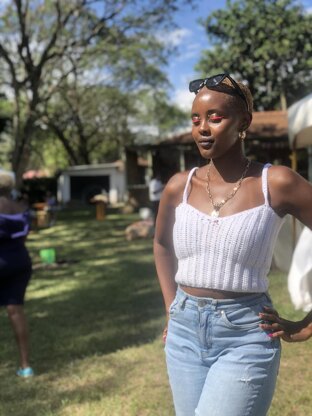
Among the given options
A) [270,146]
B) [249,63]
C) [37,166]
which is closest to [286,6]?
[249,63]

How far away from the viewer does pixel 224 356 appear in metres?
1.78

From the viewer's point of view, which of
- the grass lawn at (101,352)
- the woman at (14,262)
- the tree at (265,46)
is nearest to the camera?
the grass lawn at (101,352)

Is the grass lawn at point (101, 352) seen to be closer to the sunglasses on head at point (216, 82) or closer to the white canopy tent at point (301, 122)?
the white canopy tent at point (301, 122)

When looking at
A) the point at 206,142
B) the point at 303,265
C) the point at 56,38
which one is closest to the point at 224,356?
the point at 206,142

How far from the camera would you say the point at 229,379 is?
1.73 m

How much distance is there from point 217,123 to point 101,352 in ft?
10.9

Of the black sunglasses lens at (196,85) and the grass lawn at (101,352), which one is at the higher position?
the black sunglasses lens at (196,85)

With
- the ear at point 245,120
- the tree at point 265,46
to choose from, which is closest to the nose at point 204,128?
the ear at point 245,120

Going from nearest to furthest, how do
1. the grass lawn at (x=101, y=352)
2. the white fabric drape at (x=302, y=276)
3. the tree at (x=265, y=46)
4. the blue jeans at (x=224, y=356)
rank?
the blue jeans at (x=224, y=356) < the grass lawn at (x=101, y=352) < the white fabric drape at (x=302, y=276) < the tree at (x=265, y=46)

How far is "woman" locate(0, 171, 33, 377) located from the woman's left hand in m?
2.69

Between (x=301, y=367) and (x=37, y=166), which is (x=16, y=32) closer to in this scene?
(x=301, y=367)

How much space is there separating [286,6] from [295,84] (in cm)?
405

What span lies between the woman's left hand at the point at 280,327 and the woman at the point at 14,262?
8.82 ft

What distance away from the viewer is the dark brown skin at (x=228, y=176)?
1.79m
